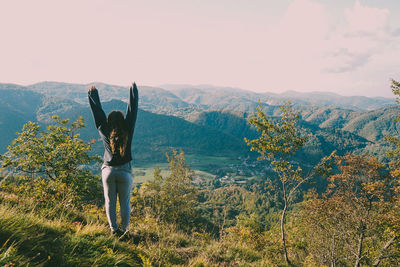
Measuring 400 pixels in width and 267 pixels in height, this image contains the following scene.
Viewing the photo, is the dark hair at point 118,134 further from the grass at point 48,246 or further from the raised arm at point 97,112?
the grass at point 48,246

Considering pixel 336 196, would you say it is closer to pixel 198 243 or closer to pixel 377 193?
pixel 377 193

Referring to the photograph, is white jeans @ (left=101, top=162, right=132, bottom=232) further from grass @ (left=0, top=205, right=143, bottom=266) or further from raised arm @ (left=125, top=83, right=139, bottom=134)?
raised arm @ (left=125, top=83, right=139, bottom=134)

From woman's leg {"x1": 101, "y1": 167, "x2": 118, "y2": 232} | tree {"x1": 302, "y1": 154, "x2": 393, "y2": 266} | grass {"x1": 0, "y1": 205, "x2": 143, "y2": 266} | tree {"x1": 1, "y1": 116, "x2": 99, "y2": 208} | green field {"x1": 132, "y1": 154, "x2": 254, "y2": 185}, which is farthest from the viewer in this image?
green field {"x1": 132, "y1": 154, "x2": 254, "y2": 185}

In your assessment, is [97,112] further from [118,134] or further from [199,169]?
[199,169]

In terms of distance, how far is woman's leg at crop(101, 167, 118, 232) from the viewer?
338 cm

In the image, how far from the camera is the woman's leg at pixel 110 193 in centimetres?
338

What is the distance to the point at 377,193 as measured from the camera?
8562mm

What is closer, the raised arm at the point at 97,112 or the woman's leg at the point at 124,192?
the woman's leg at the point at 124,192

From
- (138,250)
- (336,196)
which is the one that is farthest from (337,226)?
(138,250)

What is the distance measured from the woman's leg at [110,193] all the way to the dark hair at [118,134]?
372 mm

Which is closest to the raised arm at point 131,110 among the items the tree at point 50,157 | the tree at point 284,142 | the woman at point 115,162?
the woman at point 115,162

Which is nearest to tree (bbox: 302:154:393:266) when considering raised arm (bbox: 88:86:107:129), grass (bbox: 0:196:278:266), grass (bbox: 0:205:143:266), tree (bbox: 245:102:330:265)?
tree (bbox: 245:102:330:265)

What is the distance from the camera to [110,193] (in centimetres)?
343

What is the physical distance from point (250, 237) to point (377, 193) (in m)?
5.78
